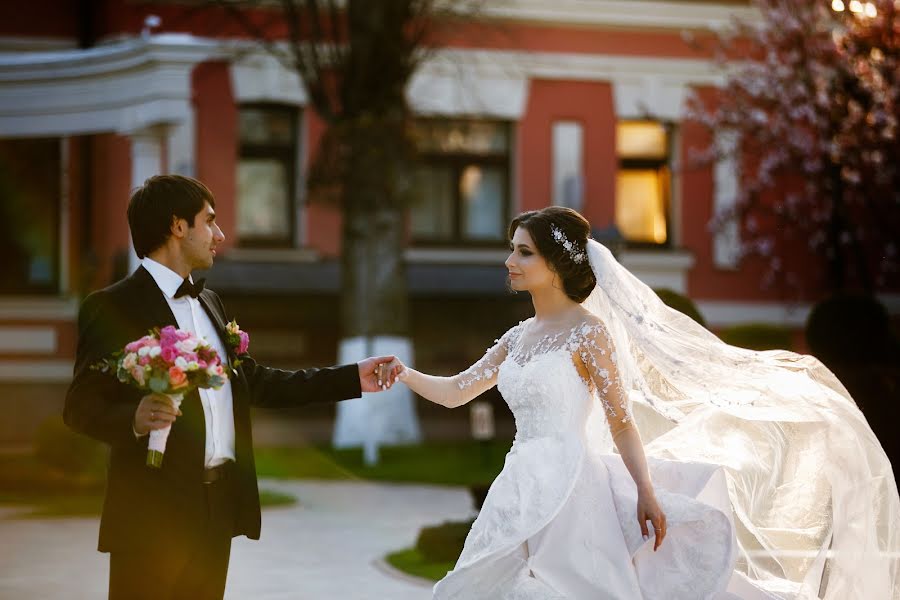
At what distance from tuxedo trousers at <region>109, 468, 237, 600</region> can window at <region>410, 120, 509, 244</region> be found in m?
16.3

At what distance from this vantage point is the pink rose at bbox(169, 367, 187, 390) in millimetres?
4574

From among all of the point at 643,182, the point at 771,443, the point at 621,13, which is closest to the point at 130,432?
the point at 771,443

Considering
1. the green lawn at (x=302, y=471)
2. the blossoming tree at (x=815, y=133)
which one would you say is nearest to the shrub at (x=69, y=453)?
the green lawn at (x=302, y=471)

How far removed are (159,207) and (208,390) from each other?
655 mm

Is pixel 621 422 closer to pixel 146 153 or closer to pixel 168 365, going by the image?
pixel 168 365

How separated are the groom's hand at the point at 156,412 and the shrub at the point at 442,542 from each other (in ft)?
18.3

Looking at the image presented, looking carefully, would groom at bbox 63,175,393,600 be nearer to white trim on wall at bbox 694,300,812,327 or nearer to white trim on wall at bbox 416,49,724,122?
white trim on wall at bbox 416,49,724,122

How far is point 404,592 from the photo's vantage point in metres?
9.17

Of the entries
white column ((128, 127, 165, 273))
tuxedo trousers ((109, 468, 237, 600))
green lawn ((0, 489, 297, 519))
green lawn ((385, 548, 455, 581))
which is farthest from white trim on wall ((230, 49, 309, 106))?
tuxedo trousers ((109, 468, 237, 600))

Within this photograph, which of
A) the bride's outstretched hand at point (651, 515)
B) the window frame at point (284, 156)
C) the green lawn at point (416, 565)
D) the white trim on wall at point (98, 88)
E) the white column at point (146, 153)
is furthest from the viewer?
the window frame at point (284, 156)

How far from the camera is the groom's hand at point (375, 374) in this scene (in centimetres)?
618

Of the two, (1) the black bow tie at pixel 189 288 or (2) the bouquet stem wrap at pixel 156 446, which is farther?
(1) the black bow tie at pixel 189 288

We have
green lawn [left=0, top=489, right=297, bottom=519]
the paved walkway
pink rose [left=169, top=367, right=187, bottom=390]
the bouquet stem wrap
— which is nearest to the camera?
pink rose [left=169, top=367, right=187, bottom=390]

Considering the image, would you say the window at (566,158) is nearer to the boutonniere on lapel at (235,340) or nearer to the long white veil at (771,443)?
the long white veil at (771,443)
